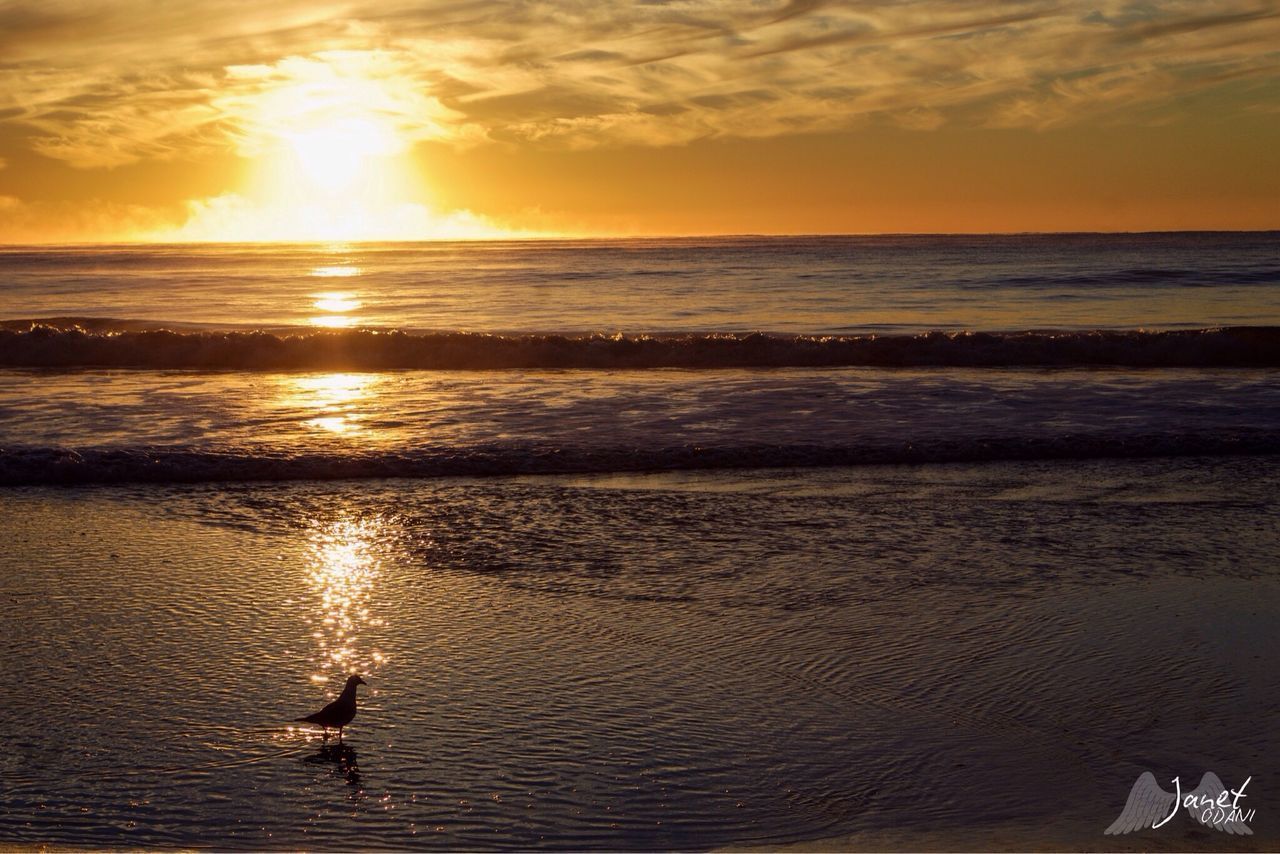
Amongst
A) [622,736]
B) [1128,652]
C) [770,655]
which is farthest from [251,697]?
[1128,652]

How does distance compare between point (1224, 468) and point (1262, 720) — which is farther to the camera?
point (1224, 468)

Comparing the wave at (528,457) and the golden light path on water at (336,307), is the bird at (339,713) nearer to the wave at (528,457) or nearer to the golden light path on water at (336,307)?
the wave at (528,457)

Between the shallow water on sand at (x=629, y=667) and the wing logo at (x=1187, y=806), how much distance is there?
0.06m

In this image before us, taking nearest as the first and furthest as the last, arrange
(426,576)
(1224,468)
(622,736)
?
(622,736)
(426,576)
(1224,468)

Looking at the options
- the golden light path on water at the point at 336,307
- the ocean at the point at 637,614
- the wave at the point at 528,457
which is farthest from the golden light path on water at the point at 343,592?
the golden light path on water at the point at 336,307

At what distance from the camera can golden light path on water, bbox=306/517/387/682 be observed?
621 centimetres

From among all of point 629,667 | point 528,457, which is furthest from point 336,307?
point 629,667

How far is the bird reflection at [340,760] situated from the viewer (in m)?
4.86

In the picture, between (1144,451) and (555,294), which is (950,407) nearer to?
(1144,451)

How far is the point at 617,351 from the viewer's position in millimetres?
24609

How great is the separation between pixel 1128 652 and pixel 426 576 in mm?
4500

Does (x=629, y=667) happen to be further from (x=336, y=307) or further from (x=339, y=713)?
(x=336, y=307)

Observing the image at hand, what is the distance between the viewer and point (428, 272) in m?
72.9

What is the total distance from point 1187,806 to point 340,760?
3.55 m
